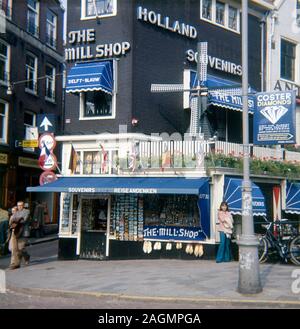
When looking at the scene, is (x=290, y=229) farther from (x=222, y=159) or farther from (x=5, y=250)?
(x=5, y=250)

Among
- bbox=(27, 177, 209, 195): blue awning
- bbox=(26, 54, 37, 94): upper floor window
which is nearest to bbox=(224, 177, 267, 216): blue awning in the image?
bbox=(27, 177, 209, 195): blue awning

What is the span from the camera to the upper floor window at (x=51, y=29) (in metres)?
32.1

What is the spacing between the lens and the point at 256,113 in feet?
45.5

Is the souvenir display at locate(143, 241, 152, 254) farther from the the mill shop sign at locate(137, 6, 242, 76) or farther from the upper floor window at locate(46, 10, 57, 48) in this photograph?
the upper floor window at locate(46, 10, 57, 48)

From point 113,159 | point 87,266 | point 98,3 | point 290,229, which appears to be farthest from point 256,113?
point 98,3

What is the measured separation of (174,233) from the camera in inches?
639

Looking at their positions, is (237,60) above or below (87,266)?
above

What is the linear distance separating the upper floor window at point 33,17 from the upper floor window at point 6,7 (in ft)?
6.44

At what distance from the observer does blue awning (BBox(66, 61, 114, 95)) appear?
1752cm

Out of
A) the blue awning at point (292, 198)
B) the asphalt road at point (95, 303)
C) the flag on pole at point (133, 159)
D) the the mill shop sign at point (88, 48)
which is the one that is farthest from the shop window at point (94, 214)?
the blue awning at point (292, 198)

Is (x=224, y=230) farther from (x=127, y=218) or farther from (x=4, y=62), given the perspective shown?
(x=4, y=62)

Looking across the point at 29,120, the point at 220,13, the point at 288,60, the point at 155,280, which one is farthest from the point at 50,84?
the point at 155,280

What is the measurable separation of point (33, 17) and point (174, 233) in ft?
63.5
